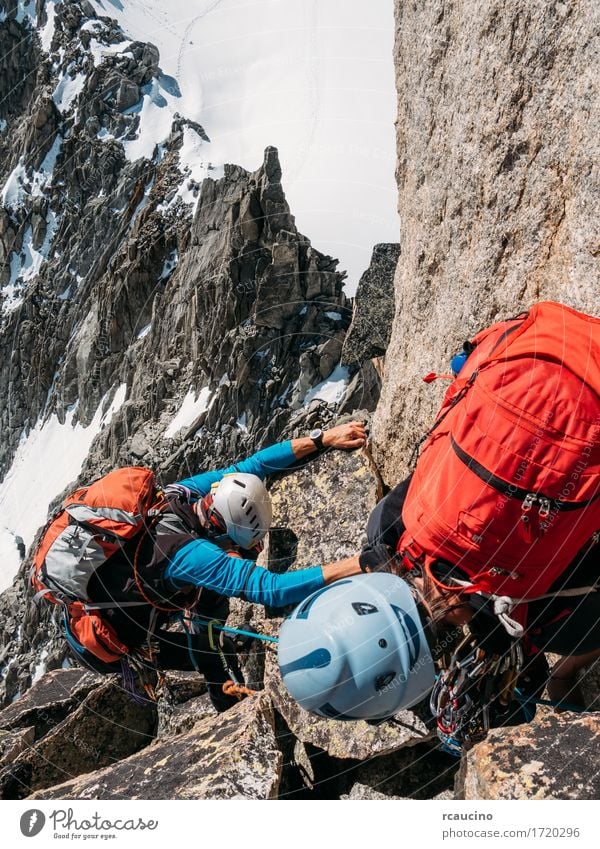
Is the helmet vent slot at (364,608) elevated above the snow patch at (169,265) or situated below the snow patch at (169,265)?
below


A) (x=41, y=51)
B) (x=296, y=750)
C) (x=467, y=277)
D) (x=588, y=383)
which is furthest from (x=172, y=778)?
(x=41, y=51)

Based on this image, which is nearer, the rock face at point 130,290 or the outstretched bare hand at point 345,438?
the outstretched bare hand at point 345,438

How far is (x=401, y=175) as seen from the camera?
271 inches

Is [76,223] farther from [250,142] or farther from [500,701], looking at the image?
[500,701]

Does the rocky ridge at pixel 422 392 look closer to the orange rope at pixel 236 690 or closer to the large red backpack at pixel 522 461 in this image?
the orange rope at pixel 236 690

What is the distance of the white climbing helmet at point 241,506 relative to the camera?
17.5ft

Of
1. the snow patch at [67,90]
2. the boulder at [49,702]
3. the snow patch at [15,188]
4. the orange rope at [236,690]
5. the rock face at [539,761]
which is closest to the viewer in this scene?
the rock face at [539,761]

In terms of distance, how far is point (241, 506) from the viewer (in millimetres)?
5320

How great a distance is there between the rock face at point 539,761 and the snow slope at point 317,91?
6.63 m

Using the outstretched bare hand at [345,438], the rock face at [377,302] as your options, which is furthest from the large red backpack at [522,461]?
the rock face at [377,302]

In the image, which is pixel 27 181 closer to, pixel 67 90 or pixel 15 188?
pixel 15 188

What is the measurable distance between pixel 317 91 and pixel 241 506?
7.32 meters

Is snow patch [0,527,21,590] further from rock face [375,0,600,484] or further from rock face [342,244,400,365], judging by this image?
rock face [375,0,600,484]

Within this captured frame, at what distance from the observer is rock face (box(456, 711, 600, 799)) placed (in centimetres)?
307
